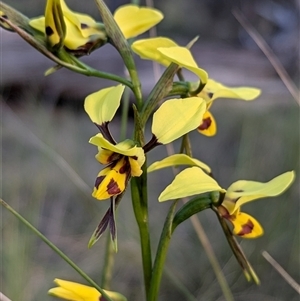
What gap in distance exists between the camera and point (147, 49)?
694mm

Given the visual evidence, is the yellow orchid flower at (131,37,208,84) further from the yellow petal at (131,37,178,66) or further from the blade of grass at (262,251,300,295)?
the blade of grass at (262,251,300,295)

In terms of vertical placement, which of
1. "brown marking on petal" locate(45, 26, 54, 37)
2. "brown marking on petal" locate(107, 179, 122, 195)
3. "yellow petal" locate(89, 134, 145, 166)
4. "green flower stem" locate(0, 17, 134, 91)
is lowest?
"brown marking on petal" locate(107, 179, 122, 195)

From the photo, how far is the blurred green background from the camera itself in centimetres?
150

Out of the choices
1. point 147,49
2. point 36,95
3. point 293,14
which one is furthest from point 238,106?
point 147,49

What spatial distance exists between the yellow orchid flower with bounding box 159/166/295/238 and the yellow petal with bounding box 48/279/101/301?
18cm

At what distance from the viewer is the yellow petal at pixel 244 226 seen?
0.69 m

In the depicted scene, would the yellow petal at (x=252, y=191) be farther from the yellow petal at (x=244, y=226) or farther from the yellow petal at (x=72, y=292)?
the yellow petal at (x=72, y=292)

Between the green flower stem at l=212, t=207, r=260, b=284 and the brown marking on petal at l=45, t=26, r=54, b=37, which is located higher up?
the brown marking on petal at l=45, t=26, r=54, b=37

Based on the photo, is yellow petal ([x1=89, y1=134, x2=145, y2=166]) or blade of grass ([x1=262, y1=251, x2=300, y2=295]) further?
blade of grass ([x1=262, y1=251, x2=300, y2=295])

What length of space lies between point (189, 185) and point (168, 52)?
159 millimetres

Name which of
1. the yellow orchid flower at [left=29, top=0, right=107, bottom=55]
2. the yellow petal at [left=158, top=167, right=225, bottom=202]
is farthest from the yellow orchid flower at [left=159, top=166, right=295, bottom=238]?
the yellow orchid flower at [left=29, top=0, right=107, bottom=55]

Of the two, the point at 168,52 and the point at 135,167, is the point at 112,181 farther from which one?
the point at 168,52

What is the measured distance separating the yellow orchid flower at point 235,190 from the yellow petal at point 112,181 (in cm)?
5

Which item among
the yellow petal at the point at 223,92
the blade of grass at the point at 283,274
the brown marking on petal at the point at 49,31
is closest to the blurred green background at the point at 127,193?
the blade of grass at the point at 283,274
